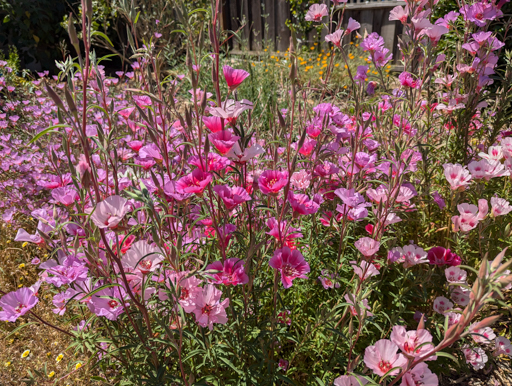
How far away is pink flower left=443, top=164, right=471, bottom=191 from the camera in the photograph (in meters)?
1.71

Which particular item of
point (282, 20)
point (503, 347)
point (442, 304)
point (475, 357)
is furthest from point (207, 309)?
point (282, 20)

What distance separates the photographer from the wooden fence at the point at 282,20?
7.07 meters

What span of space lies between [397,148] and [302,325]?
98 centimetres

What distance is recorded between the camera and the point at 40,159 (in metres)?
3.06

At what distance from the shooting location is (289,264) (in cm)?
124

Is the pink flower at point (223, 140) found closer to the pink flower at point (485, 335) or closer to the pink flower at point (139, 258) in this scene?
the pink flower at point (139, 258)

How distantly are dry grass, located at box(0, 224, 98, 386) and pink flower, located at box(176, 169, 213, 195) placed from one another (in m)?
1.13

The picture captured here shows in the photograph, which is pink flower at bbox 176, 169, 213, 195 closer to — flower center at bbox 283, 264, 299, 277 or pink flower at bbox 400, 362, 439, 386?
flower center at bbox 283, 264, 299, 277

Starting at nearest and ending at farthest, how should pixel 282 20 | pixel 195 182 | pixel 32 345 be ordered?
1. pixel 195 182
2. pixel 32 345
3. pixel 282 20

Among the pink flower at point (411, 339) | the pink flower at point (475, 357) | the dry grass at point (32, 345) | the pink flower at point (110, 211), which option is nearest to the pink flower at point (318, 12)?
the pink flower at point (110, 211)

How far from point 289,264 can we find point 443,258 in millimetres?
936

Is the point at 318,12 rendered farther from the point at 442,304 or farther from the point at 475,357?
the point at 475,357

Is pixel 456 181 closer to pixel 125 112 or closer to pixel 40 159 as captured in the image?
pixel 125 112

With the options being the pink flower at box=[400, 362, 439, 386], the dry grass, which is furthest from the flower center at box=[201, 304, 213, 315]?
the dry grass
